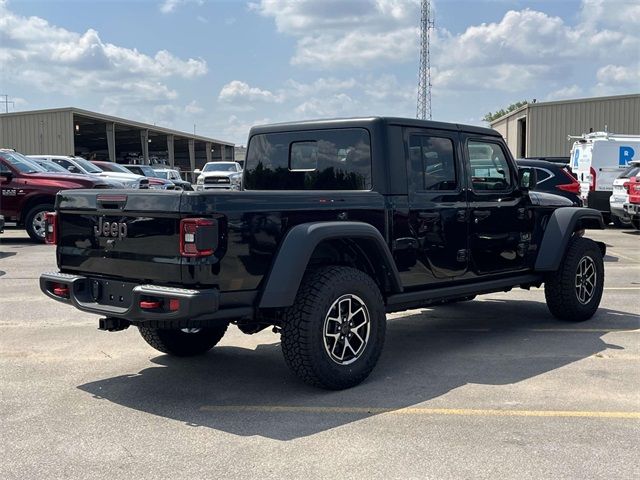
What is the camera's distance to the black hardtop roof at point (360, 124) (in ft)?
17.9

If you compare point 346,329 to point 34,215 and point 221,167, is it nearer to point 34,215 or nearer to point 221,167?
point 34,215

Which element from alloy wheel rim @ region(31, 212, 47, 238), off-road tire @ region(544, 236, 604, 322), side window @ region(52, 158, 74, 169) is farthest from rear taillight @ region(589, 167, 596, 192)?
side window @ region(52, 158, 74, 169)

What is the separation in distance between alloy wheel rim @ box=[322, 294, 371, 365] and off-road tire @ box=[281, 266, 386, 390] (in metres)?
0.03

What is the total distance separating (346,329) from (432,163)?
65.8 inches

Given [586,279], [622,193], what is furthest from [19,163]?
[622,193]

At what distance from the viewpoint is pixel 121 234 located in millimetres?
4668

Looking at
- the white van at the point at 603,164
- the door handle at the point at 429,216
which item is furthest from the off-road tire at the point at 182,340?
the white van at the point at 603,164

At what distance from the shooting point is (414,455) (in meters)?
3.74

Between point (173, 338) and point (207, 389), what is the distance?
861 millimetres

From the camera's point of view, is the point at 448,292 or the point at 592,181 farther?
the point at 592,181

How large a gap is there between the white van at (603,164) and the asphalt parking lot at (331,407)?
11.9 meters

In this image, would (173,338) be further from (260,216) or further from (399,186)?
(399,186)

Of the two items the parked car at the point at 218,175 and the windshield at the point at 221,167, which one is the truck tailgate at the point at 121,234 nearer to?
the parked car at the point at 218,175

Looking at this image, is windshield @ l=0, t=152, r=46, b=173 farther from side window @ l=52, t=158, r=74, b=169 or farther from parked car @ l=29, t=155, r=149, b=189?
side window @ l=52, t=158, r=74, b=169
